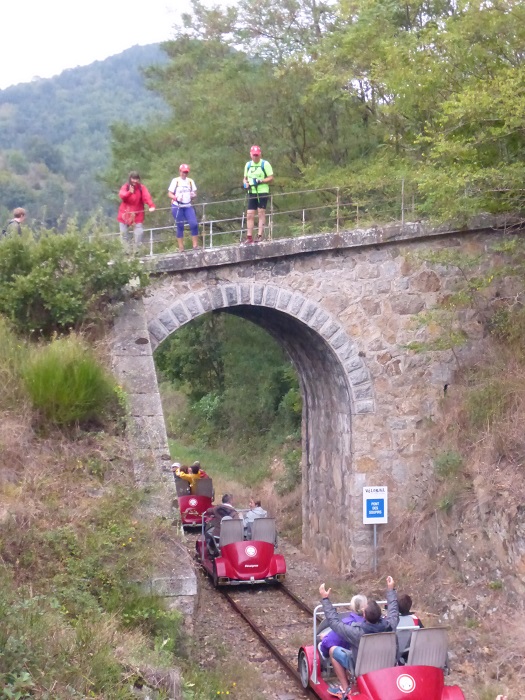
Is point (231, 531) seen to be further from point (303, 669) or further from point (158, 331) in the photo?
point (303, 669)

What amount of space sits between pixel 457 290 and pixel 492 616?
16.6 ft

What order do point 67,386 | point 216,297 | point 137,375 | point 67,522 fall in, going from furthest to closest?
1. point 216,297
2. point 137,375
3. point 67,386
4. point 67,522

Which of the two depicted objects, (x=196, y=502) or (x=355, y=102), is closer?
(x=196, y=502)

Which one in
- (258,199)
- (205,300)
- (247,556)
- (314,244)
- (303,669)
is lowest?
(303,669)

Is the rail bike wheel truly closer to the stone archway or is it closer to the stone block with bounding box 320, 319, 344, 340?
the stone archway

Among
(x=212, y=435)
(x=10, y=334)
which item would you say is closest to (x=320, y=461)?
(x=10, y=334)

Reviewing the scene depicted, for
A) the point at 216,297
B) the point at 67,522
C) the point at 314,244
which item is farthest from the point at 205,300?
the point at 67,522

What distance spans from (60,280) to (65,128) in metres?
104

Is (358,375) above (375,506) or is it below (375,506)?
above

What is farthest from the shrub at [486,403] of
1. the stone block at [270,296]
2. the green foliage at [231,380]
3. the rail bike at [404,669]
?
the green foliage at [231,380]

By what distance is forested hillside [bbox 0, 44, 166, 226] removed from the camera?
7831cm

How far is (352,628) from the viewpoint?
25.7 feet

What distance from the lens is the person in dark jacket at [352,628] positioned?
7711mm

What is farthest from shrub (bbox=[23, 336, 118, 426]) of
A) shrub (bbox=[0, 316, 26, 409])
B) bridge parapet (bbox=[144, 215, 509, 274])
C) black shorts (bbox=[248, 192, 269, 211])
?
black shorts (bbox=[248, 192, 269, 211])
